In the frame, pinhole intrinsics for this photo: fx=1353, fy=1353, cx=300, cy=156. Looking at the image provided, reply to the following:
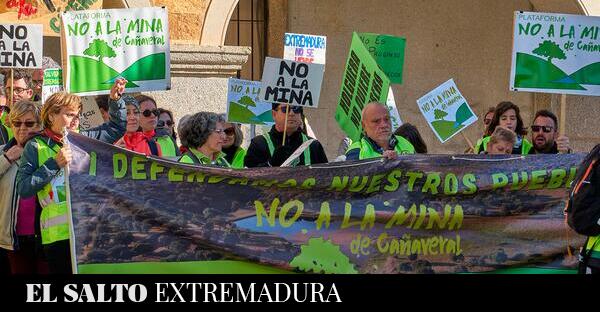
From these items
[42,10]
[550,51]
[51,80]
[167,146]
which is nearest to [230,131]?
[167,146]

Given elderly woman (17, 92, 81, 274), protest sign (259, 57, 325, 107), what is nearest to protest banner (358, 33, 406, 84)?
protest sign (259, 57, 325, 107)

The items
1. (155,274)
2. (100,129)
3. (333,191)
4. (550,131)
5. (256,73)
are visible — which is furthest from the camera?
(256,73)

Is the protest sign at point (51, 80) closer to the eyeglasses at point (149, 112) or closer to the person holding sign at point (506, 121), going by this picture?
the eyeglasses at point (149, 112)

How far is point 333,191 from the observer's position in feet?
25.7

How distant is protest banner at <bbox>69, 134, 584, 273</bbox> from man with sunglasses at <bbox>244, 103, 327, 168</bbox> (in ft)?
3.80

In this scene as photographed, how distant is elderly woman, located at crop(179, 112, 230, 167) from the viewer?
8469 mm

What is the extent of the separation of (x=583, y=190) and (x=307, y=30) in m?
9.95

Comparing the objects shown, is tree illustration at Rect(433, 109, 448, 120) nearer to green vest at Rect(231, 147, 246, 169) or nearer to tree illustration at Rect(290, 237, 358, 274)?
green vest at Rect(231, 147, 246, 169)

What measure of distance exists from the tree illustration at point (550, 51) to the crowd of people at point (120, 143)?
1.68 feet

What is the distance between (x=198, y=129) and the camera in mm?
8484

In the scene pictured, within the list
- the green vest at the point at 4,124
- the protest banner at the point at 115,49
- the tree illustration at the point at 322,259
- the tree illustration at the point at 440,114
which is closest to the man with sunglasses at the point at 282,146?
the protest banner at the point at 115,49

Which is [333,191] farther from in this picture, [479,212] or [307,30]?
[307,30]

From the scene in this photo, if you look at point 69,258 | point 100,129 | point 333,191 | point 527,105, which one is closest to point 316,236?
point 333,191

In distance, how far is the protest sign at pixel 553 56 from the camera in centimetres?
1058
